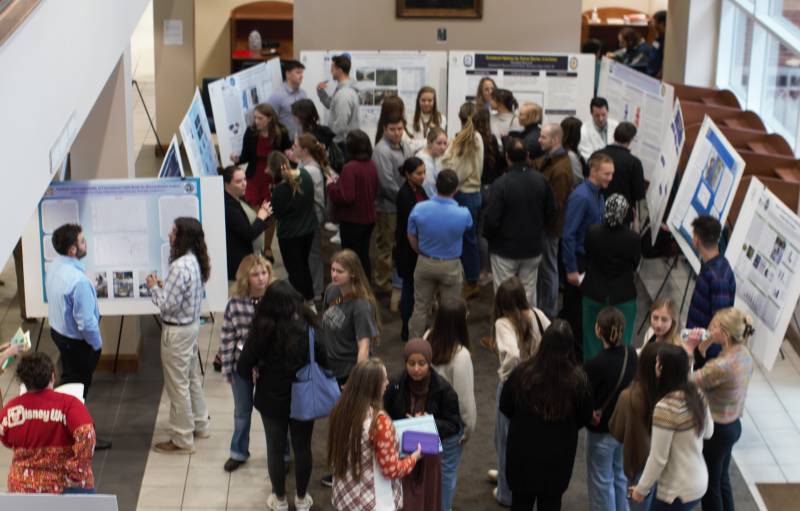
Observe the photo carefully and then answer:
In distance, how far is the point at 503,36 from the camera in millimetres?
13453

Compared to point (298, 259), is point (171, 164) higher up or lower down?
higher up

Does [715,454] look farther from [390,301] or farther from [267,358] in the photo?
[390,301]

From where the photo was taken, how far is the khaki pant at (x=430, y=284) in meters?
8.37

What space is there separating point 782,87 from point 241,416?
20.8 feet

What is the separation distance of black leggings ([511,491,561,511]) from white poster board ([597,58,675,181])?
4783mm

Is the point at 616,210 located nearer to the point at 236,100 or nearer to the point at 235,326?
the point at 235,326

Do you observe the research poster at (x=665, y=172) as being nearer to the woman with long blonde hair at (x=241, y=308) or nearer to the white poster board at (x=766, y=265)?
the white poster board at (x=766, y=265)

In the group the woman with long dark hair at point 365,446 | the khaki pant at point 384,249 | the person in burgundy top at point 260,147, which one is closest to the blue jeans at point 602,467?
the woman with long dark hair at point 365,446

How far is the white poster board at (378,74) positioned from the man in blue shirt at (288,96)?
782mm

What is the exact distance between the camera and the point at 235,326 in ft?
22.1

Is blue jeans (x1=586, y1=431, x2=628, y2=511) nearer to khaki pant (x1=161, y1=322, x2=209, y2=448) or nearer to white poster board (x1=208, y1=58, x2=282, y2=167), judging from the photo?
khaki pant (x1=161, y1=322, x2=209, y2=448)

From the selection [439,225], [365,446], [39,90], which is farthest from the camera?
[439,225]

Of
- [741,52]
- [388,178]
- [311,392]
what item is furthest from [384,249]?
[741,52]

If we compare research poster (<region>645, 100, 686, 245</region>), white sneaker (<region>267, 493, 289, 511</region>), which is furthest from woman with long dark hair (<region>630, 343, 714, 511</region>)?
research poster (<region>645, 100, 686, 245</region>)
